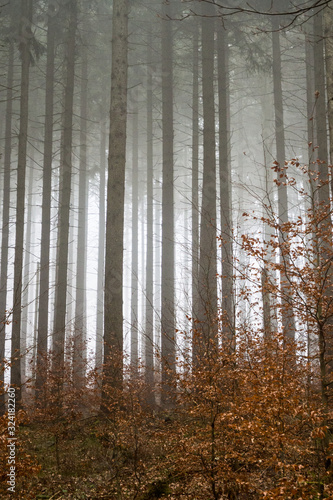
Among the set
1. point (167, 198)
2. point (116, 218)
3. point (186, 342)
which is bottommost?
point (186, 342)

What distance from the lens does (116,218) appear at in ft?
31.3

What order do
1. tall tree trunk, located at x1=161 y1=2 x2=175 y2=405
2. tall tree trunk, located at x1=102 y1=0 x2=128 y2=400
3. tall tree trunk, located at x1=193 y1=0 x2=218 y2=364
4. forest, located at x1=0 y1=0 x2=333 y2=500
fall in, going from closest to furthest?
forest, located at x1=0 y1=0 x2=333 y2=500
tall tree trunk, located at x1=102 y1=0 x2=128 y2=400
tall tree trunk, located at x1=193 y1=0 x2=218 y2=364
tall tree trunk, located at x1=161 y1=2 x2=175 y2=405

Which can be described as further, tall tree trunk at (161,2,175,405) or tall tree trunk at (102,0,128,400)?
tall tree trunk at (161,2,175,405)

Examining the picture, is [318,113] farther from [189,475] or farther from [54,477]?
[54,477]

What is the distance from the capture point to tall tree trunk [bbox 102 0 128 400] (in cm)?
832

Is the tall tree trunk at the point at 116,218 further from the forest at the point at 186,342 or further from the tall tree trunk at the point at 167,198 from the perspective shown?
the tall tree trunk at the point at 167,198

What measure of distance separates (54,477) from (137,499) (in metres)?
1.68

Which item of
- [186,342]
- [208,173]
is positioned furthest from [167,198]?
[186,342]

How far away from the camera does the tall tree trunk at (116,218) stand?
8.32 m

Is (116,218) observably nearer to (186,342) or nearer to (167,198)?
(186,342)

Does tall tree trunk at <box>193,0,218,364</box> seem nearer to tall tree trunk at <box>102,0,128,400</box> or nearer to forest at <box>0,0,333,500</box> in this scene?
forest at <box>0,0,333,500</box>

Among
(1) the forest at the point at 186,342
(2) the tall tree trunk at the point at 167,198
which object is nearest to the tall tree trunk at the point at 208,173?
(1) the forest at the point at 186,342

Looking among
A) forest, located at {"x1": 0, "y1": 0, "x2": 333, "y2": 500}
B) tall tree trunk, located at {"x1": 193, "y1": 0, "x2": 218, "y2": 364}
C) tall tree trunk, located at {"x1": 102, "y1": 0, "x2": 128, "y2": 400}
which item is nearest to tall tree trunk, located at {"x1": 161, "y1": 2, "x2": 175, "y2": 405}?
forest, located at {"x1": 0, "y1": 0, "x2": 333, "y2": 500}

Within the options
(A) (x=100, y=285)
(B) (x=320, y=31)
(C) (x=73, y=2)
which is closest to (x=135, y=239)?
(A) (x=100, y=285)
